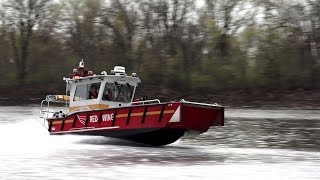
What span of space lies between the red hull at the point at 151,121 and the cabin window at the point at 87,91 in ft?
2.70

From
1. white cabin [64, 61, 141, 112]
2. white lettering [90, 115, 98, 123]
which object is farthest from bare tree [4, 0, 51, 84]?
white lettering [90, 115, 98, 123]

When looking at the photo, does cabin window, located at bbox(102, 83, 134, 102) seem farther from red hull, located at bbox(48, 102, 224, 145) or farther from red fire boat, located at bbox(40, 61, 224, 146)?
red hull, located at bbox(48, 102, 224, 145)

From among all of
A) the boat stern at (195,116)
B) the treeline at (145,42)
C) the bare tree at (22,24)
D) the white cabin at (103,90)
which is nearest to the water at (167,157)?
the boat stern at (195,116)

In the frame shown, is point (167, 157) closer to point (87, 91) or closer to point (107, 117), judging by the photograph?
point (107, 117)

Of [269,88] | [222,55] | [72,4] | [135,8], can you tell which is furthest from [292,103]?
[72,4]

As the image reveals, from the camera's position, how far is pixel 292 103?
53188mm

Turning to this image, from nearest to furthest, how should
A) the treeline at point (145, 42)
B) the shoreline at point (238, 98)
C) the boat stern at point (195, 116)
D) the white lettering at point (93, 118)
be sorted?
the boat stern at point (195, 116)
the white lettering at point (93, 118)
the shoreline at point (238, 98)
the treeline at point (145, 42)

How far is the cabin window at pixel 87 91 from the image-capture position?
69.0ft

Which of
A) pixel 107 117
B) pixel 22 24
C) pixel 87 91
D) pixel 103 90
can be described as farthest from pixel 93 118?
pixel 22 24

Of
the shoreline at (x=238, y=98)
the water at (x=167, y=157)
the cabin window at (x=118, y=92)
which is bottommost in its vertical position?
the shoreline at (x=238, y=98)

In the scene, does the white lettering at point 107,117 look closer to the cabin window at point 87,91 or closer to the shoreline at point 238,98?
the cabin window at point 87,91

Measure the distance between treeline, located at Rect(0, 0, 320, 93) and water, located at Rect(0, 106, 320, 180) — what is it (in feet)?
120

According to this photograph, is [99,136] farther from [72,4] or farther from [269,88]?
[72,4]

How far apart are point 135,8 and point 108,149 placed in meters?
47.2
